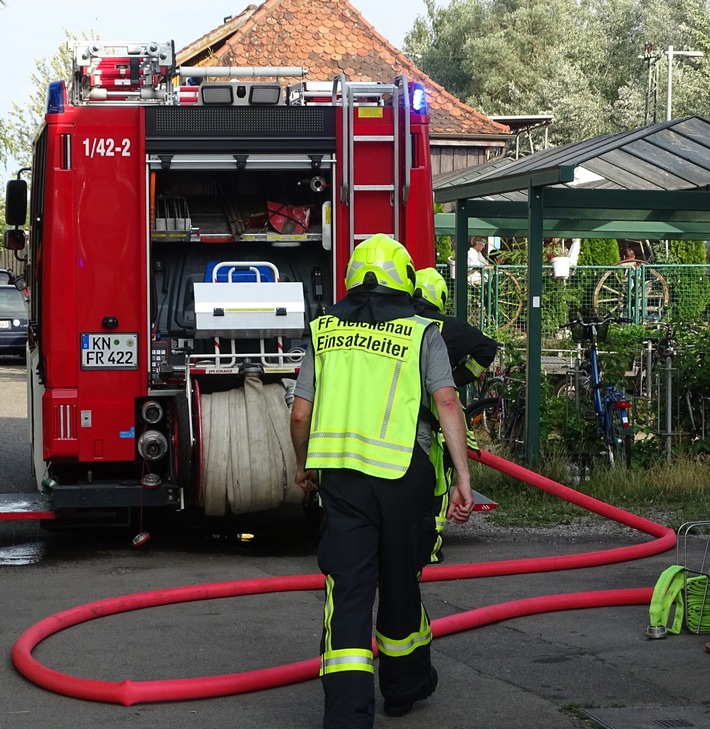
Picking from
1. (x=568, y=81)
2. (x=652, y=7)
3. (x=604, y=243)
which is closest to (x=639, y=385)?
(x=604, y=243)

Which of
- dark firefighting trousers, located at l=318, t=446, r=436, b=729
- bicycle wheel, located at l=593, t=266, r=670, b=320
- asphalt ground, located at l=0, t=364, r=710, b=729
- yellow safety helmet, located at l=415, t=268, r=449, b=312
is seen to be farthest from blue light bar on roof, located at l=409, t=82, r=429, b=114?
bicycle wheel, located at l=593, t=266, r=670, b=320

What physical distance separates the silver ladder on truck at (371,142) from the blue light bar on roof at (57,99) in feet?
5.69

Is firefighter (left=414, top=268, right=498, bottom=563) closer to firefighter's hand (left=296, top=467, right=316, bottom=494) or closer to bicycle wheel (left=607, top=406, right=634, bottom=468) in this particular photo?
firefighter's hand (left=296, top=467, right=316, bottom=494)

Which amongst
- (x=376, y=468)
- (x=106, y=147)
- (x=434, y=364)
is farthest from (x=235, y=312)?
(x=376, y=468)

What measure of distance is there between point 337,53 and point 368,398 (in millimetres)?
31033

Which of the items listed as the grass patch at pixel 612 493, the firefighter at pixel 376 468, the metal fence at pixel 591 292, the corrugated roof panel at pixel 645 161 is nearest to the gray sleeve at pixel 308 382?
the firefighter at pixel 376 468

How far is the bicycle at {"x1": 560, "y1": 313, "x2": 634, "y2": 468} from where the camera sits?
11.4 m

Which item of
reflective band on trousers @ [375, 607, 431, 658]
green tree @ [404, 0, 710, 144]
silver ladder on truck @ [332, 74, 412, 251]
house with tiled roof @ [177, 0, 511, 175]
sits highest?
green tree @ [404, 0, 710, 144]

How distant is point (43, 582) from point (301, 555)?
1.70 m

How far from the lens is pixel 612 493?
10672 mm

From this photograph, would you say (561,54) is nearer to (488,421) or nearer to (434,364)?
(488,421)

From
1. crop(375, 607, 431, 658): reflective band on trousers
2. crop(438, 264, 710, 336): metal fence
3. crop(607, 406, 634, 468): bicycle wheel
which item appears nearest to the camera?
crop(375, 607, 431, 658): reflective band on trousers

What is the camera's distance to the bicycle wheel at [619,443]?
11.4 metres

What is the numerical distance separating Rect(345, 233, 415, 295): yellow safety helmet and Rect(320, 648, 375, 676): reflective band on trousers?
1.40 metres
